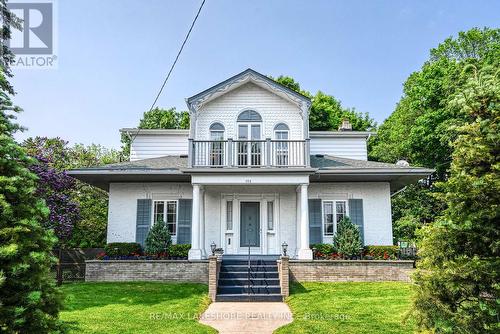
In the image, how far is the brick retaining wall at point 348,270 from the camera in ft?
38.4

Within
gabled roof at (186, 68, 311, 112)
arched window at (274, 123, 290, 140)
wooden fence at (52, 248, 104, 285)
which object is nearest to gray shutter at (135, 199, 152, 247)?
wooden fence at (52, 248, 104, 285)

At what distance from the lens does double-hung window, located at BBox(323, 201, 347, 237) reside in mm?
14016

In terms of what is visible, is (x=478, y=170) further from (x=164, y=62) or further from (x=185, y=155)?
(x=185, y=155)

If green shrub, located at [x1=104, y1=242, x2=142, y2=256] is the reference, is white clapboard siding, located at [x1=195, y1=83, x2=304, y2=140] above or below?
above

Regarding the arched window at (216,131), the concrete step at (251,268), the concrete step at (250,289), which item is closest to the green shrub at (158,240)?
the concrete step at (251,268)

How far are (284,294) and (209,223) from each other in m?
5.05

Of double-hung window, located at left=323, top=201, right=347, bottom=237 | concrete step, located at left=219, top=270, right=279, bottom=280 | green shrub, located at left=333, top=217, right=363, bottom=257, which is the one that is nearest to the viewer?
concrete step, located at left=219, top=270, right=279, bottom=280

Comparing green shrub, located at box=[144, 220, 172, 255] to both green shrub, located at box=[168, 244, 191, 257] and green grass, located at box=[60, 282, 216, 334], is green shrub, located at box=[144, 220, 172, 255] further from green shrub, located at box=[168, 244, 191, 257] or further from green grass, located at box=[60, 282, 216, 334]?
green grass, located at box=[60, 282, 216, 334]

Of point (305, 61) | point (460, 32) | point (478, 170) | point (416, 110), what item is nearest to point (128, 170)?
point (305, 61)

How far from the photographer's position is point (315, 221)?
45.8 feet

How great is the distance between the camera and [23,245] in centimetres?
354

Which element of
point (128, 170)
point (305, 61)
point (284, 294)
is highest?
point (305, 61)

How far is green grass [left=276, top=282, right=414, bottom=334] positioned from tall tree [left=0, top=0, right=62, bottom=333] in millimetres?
4499

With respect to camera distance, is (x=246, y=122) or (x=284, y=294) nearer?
(x=284, y=294)
